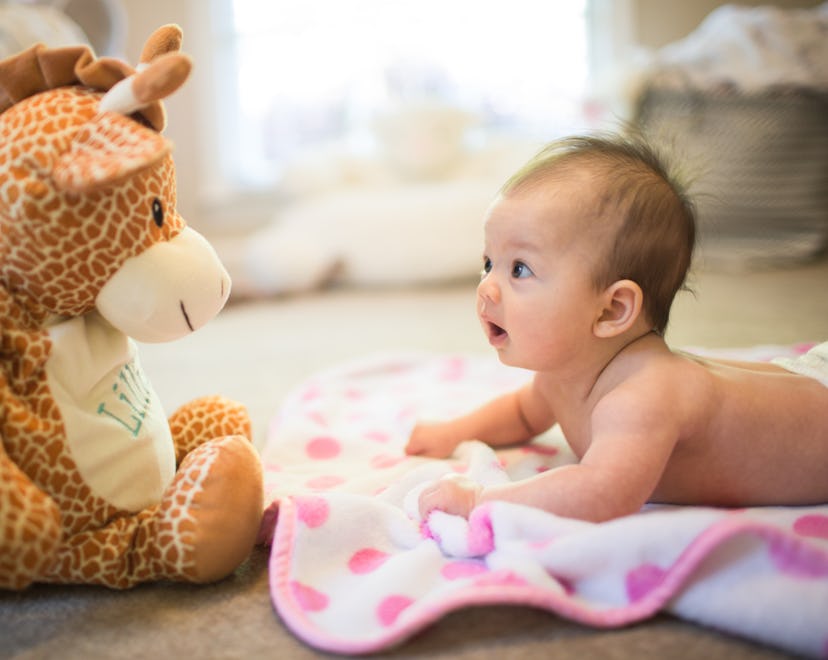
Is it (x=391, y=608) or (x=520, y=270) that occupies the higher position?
(x=520, y=270)

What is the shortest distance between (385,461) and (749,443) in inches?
15.7

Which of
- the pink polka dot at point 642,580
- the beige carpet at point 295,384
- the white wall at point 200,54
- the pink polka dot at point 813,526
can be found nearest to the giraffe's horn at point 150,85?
the beige carpet at point 295,384

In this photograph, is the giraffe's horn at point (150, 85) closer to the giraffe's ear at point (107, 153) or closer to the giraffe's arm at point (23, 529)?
the giraffe's ear at point (107, 153)

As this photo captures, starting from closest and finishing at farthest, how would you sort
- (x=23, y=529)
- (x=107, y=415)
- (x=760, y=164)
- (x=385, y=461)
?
(x=23, y=529), (x=107, y=415), (x=385, y=461), (x=760, y=164)

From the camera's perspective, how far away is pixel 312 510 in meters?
0.68

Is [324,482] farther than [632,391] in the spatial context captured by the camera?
Yes

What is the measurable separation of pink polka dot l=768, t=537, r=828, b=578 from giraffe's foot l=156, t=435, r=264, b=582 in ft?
1.36

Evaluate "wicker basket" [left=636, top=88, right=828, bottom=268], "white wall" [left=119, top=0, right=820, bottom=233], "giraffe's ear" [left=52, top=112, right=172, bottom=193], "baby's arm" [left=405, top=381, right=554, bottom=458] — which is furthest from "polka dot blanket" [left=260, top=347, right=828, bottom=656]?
"white wall" [left=119, top=0, right=820, bottom=233]

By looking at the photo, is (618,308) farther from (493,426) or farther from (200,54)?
(200,54)

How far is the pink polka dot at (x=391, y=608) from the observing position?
56 cm

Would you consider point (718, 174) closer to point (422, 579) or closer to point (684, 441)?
point (684, 441)

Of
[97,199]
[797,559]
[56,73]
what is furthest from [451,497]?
[56,73]

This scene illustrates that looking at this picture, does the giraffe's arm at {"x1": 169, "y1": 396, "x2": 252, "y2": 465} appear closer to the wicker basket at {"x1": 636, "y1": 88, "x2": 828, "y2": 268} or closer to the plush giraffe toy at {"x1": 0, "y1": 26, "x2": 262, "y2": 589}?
the plush giraffe toy at {"x1": 0, "y1": 26, "x2": 262, "y2": 589}

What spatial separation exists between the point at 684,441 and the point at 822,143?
6.66 ft
